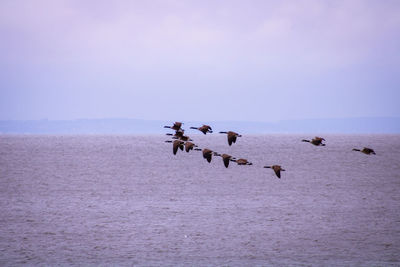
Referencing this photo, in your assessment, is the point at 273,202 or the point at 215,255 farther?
the point at 273,202

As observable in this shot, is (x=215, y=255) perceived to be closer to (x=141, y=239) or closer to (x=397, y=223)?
(x=141, y=239)

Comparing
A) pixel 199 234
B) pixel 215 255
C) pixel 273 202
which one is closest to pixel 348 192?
pixel 273 202

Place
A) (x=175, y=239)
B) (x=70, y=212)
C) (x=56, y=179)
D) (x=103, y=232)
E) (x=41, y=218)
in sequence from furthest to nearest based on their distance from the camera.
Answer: (x=56, y=179)
(x=70, y=212)
(x=41, y=218)
(x=103, y=232)
(x=175, y=239)

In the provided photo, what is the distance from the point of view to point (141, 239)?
55.3 metres

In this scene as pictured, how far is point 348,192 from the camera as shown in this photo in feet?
340

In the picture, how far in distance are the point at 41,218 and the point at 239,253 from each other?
29.9 meters

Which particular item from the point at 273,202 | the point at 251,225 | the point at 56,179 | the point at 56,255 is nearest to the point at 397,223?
the point at 251,225

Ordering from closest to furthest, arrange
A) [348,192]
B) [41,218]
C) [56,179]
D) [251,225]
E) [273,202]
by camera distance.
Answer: [251,225] < [41,218] < [273,202] < [348,192] < [56,179]

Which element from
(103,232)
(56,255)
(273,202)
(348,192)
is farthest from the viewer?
(348,192)

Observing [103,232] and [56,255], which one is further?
[103,232]

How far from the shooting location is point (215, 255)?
1887 inches

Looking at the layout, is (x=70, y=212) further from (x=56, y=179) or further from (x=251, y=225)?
(x=56, y=179)

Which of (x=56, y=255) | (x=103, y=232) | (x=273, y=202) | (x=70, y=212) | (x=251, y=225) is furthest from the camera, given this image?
(x=273, y=202)

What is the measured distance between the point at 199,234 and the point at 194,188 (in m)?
47.0
